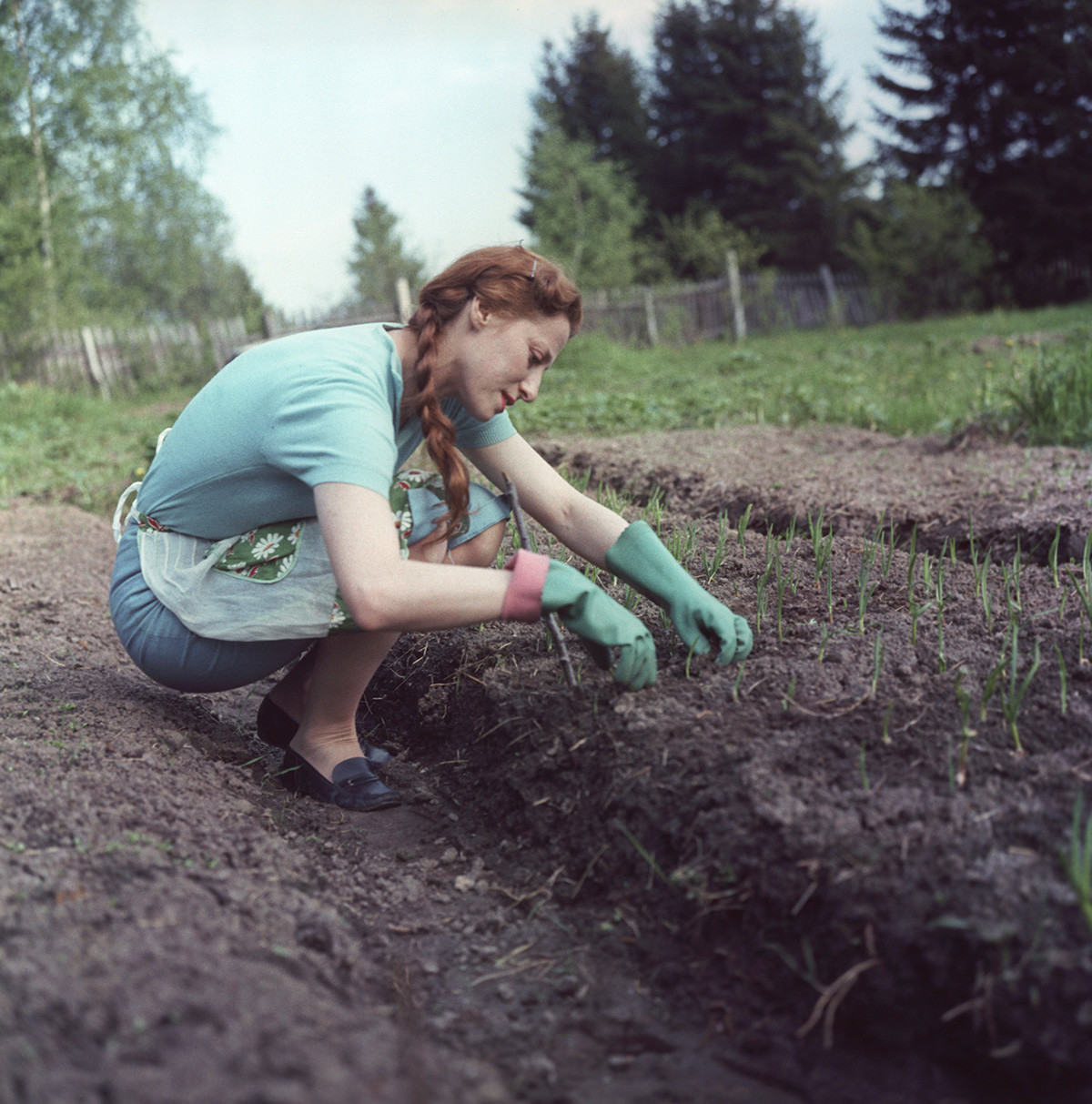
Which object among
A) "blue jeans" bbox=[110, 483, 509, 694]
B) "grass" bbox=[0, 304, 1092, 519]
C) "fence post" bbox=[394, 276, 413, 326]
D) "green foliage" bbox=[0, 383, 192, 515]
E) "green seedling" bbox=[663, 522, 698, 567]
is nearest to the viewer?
"blue jeans" bbox=[110, 483, 509, 694]

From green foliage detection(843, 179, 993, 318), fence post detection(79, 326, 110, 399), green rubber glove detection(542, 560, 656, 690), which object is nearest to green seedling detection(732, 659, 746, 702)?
green rubber glove detection(542, 560, 656, 690)

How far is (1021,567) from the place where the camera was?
247 cm

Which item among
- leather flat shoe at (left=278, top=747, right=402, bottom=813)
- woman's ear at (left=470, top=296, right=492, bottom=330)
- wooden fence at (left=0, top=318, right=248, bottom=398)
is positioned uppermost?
wooden fence at (left=0, top=318, right=248, bottom=398)

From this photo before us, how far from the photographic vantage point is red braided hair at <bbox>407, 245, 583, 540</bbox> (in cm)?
170

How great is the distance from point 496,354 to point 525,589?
46 cm

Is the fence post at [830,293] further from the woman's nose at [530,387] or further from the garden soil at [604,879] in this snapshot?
the woman's nose at [530,387]

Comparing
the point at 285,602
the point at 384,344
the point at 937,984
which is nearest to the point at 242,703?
the point at 285,602

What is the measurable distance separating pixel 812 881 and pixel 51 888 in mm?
1065

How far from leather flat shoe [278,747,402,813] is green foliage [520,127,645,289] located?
58.9ft

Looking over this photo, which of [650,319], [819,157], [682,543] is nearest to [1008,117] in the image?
[819,157]

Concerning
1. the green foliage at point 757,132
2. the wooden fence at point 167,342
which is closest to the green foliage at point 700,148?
the green foliage at point 757,132

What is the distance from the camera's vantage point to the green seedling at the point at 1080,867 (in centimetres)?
111

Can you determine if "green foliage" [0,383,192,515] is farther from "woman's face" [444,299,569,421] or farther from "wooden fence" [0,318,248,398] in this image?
"woman's face" [444,299,569,421]

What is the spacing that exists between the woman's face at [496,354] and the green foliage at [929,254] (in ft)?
54.1
